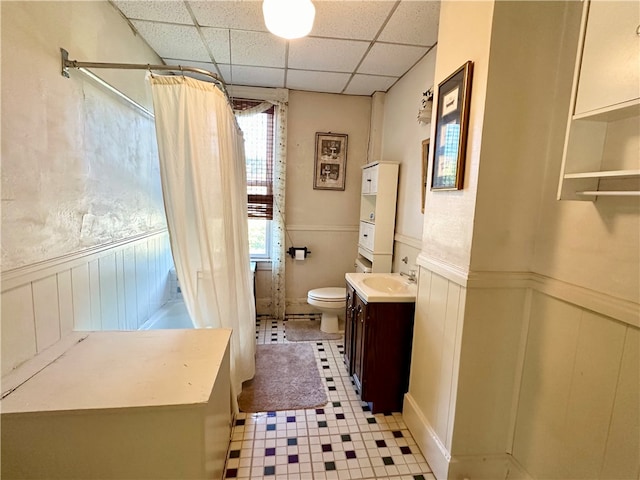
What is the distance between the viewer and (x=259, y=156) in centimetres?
336

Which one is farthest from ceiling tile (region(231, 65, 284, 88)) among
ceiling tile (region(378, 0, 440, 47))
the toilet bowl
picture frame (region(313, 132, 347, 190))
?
the toilet bowl

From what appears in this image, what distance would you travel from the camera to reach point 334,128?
3.37 meters

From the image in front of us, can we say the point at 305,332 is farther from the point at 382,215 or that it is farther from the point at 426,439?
the point at 426,439

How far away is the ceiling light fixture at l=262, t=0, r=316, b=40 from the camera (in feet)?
5.04

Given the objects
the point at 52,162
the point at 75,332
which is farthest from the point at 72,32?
the point at 75,332

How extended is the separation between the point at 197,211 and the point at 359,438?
159 centimetres

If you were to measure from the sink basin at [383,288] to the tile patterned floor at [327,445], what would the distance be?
77cm

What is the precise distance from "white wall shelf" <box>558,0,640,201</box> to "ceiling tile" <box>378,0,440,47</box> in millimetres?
1027

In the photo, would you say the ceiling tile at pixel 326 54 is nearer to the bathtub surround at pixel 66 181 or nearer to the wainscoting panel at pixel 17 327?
the bathtub surround at pixel 66 181

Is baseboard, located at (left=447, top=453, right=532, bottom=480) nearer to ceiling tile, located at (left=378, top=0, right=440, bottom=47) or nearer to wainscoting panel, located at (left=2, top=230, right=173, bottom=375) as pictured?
wainscoting panel, located at (left=2, top=230, right=173, bottom=375)

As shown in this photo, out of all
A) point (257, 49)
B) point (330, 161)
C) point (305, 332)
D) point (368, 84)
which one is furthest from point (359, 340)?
point (368, 84)

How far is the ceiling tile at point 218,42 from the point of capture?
84.7 inches

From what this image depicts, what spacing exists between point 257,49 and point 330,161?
1324mm

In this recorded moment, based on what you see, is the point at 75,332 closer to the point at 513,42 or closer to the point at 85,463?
the point at 85,463
